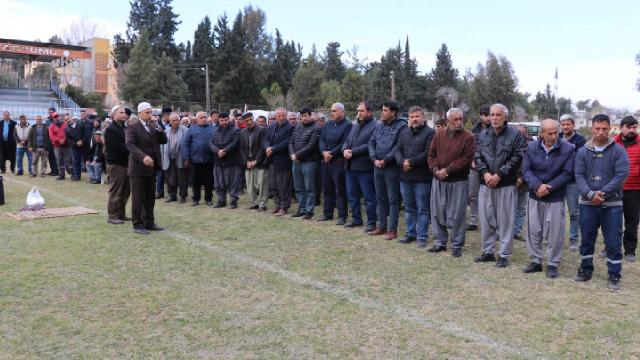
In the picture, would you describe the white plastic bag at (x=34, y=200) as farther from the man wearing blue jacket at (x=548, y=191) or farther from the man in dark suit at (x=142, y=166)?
the man wearing blue jacket at (x=548, y=191)

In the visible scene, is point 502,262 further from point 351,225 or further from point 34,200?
point 34,200

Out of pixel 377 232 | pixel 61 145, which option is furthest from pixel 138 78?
pixel 377 232

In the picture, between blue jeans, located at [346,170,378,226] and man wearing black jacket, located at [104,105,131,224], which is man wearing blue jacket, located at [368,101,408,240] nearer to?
blue jeans, located at [346,170,378,226]

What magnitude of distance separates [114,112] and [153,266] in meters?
3.77

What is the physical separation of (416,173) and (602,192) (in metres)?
2.52

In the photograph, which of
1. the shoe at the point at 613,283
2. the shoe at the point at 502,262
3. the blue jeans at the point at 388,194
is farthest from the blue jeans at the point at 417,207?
the shoe at the point at 613,283

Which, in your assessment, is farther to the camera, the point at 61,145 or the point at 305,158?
the point at 61,145

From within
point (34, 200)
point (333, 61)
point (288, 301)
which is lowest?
point (288, 301)

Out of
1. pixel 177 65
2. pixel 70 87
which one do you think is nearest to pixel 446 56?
pixel 177 65

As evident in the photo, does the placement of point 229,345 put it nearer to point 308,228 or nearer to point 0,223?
point 308,228

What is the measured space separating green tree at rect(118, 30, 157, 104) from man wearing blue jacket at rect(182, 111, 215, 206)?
37556 millimetres

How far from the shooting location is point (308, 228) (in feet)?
29.0

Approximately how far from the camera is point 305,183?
9.78m

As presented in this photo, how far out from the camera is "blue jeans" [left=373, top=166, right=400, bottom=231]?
812 cm
